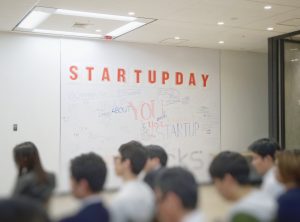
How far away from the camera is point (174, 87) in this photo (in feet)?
22.6

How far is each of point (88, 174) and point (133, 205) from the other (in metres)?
0.23

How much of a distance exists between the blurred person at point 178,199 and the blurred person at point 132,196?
16 cm

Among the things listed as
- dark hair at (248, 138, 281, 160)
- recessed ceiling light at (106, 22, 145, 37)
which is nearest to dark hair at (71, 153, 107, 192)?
dark hair at (248, 138, 281, 160)

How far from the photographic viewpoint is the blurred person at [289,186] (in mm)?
1832

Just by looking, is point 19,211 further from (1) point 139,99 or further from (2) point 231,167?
(1) point 139,99

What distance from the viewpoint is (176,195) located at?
59.7 inches

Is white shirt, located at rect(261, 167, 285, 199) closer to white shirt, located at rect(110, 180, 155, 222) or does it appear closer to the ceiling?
white shirt, located at rect(110, 180, 155, 222)

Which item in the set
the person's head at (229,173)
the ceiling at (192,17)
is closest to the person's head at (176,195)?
the person's head at (229,173)

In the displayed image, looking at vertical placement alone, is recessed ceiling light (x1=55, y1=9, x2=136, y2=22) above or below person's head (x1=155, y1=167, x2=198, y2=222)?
above

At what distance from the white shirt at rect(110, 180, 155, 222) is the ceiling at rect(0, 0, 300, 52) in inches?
109

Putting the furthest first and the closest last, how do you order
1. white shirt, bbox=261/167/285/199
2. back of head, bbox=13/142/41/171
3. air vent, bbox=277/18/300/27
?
air vent, bbox=277/18/300/27 → back of head, bbox=13/142/41/171 → white shirt, bbox=261/167/285/199

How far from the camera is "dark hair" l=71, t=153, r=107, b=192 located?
68.5 inches

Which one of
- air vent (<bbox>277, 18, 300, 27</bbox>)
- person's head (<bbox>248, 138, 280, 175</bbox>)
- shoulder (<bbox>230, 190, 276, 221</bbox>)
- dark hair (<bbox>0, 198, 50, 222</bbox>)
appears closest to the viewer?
dark hair (<bbox>0, 198, 50, 222</bbox>)

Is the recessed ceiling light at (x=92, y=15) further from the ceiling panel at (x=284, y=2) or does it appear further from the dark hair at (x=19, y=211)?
the dark hair at (x=19, y=211)
